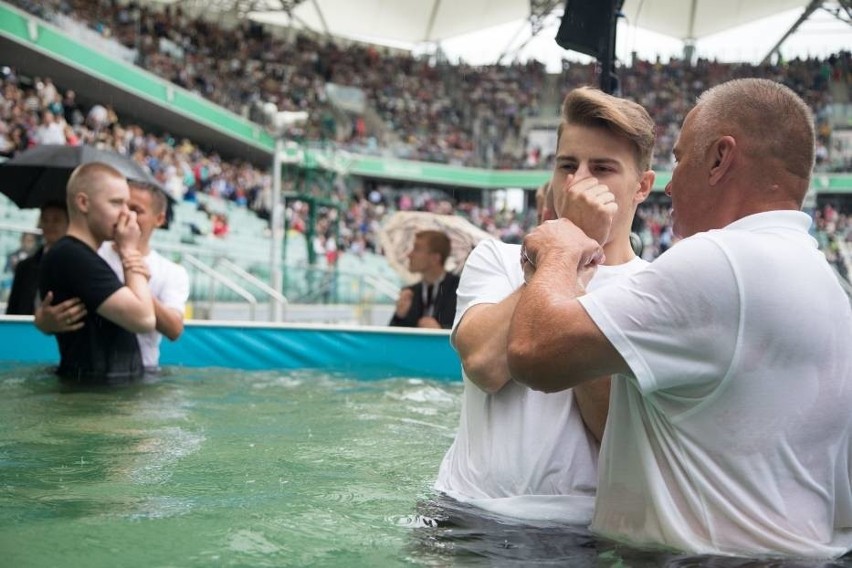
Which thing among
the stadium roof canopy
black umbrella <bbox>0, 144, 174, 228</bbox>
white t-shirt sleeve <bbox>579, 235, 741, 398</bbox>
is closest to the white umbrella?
black umbrella <bbox>0, 144, 174, 228</bbox>

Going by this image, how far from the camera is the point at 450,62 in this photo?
38188 millimetres

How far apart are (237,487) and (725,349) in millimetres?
1716

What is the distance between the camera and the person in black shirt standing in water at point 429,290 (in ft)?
21.8

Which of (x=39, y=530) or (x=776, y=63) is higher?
(x=776, y=63)

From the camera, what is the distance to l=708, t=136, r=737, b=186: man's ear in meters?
1.66

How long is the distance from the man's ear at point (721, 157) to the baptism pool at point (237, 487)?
28.7 inches

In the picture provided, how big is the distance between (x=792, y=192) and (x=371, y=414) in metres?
3.35

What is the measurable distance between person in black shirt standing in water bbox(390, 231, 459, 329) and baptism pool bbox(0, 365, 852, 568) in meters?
1.61

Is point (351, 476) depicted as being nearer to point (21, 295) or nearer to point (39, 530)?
point (39, 530)

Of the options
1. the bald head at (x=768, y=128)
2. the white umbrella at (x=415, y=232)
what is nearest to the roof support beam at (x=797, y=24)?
the white umbrella at (x=415, y=232)

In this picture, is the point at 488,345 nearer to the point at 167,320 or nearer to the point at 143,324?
the point at 143,324

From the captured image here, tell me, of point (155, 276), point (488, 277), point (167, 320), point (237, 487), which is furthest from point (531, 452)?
point (155, 276)

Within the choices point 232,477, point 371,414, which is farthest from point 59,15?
point 232,477

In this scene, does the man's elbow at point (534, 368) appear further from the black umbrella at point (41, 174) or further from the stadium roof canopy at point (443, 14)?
the stadium roof canopy at point (443, 14)
